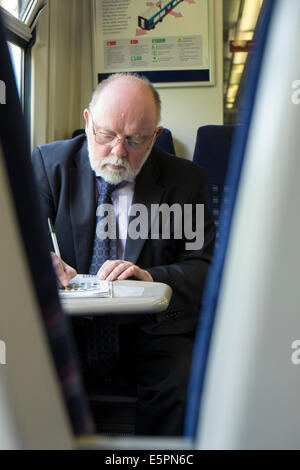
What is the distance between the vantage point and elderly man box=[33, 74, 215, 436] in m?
1.54

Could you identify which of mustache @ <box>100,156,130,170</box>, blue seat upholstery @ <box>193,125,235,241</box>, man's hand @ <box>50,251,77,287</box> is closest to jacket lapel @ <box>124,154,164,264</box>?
mustache @ <box>100,156,130,170</box>

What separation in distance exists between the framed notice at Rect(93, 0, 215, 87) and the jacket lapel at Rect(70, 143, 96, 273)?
151 cm

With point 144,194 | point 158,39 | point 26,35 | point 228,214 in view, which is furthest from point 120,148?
point 158,39

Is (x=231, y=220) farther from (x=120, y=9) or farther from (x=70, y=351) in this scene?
(x=120, y=9)

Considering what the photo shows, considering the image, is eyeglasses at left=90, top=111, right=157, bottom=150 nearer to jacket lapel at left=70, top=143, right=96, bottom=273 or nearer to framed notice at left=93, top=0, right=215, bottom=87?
jacket lapel at left=70, top=143, right=96, bottom=273

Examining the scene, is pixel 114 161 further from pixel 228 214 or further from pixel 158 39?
pixel 158 39

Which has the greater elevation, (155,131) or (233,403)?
(155,131)

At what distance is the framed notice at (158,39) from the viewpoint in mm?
3121

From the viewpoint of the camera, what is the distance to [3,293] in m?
0.31

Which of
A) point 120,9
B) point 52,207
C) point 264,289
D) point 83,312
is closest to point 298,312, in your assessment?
point 264,289

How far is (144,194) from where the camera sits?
181 centimetres

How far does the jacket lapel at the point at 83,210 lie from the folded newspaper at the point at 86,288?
310 mm

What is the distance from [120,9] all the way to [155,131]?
1.67 metres
